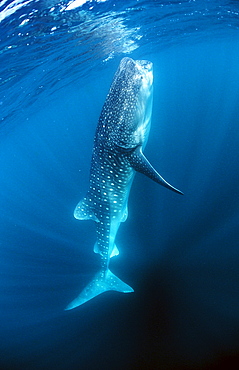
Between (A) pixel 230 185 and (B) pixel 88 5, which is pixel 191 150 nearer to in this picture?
(A) pixel 230 185

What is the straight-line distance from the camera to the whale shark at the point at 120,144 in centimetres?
429

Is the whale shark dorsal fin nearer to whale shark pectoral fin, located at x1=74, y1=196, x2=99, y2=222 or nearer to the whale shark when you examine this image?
the whale shark

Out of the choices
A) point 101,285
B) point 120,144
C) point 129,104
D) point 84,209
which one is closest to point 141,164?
point 120,144

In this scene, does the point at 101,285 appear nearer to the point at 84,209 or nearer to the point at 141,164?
the point at 84,209

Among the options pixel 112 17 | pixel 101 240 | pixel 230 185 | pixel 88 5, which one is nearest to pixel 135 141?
pixel 101 240

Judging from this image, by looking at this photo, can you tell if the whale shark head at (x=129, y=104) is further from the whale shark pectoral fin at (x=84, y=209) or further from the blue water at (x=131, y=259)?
the blue water at (x=131, y=259)

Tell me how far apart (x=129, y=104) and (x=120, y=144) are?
2.35ft

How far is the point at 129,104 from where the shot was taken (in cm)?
425

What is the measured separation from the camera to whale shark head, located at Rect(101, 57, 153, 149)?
4.28m

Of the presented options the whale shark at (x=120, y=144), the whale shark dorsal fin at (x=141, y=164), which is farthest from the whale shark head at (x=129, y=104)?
the whale shark dorsal fin at (x=141, y=164)

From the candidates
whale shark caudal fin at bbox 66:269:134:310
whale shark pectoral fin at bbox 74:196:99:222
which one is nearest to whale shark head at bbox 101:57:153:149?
whale shark pectoral fin at bbox 74:196:99:222

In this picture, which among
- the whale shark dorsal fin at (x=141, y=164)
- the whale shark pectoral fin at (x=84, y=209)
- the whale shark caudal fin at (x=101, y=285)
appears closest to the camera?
the whale shark dorsal fin at (x=141, y=164)

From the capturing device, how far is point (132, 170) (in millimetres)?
4926

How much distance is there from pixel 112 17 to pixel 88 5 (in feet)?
8.13
